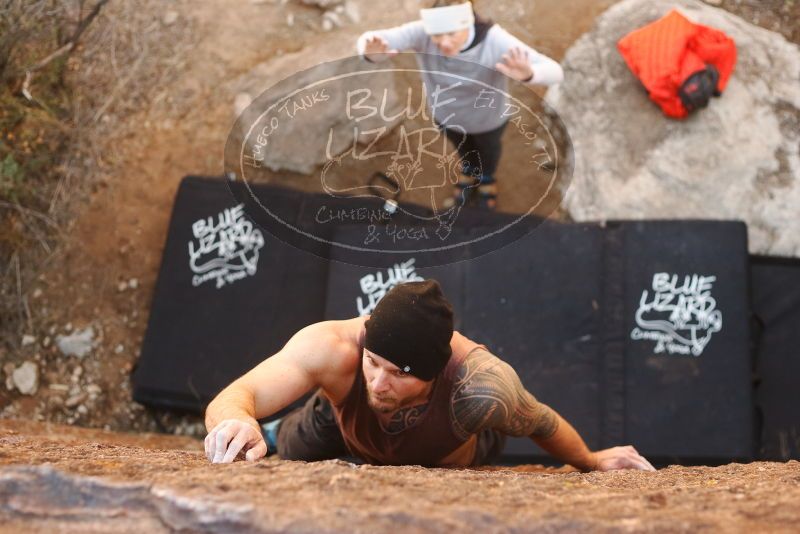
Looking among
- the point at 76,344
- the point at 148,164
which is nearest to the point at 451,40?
the point at 148,164

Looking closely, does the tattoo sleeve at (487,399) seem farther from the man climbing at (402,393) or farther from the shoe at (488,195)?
the shoe at (488,195)

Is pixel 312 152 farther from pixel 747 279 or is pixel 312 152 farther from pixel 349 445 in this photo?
pixel 747 279

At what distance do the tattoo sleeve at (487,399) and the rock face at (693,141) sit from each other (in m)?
2.02

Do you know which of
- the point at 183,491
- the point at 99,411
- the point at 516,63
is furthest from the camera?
the point at 99,411

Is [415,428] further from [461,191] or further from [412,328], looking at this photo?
[461,191]

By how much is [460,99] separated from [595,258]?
130cm

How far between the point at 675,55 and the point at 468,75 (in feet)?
5.39

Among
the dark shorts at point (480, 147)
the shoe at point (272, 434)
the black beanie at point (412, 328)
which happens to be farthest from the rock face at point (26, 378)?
the black beanie at point (412, 328)

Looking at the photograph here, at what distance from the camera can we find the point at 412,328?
2496 mm

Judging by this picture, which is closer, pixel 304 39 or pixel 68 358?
pixel 68 358

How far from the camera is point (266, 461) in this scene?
212 centimetres

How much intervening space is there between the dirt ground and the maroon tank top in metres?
1.53

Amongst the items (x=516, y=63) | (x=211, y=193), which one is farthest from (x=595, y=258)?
(x=211, y=193)

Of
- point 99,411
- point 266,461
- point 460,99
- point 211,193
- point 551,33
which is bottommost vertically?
point 99,411
